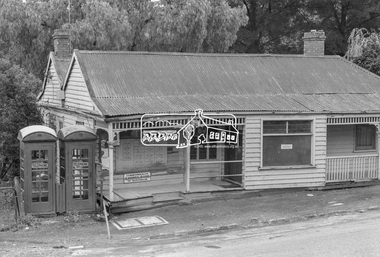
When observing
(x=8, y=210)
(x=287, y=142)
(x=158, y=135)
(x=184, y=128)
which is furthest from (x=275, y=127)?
(x=8, y=210)

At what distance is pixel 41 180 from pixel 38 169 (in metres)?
0.31

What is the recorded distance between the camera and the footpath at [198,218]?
12.4m

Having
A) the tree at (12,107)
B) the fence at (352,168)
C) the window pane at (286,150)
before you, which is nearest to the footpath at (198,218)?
the fence at (352,168)

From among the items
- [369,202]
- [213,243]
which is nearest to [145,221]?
[213,243]

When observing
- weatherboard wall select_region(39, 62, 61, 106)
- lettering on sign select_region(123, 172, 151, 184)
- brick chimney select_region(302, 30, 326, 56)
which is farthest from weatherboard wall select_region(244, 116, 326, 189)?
weatherboard wall select_region(39, 62, 61, 106)

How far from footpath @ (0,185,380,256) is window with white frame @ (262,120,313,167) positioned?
102 centimetres

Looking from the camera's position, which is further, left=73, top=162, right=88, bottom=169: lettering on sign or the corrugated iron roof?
the corrugated iron roof

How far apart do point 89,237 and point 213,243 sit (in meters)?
3.00

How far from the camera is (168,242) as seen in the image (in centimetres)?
1222

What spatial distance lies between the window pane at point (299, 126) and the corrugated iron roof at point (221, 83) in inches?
18.7

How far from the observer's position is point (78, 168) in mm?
14758

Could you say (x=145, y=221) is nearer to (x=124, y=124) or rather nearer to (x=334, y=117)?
(x=124, y=124)

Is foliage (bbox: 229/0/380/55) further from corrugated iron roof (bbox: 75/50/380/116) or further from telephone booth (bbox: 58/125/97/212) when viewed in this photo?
telephone booth (bbox: 58/125/97/212)

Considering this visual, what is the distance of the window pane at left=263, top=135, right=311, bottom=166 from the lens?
17047 mm
